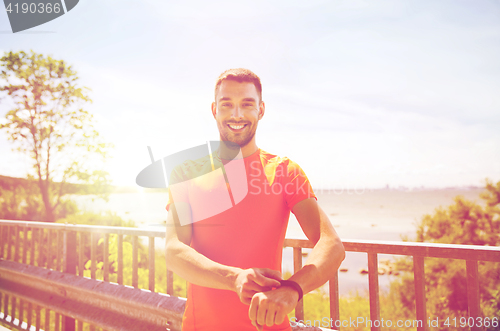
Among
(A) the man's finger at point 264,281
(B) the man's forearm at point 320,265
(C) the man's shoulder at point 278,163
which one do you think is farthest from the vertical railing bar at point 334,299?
(A) the man's finger at point 264,281

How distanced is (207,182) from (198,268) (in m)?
0.48

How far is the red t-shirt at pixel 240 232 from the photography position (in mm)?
1386

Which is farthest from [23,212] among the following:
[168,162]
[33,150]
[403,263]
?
[403,263]

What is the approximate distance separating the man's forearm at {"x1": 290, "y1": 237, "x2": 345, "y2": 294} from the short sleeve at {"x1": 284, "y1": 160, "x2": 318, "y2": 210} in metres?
0.23

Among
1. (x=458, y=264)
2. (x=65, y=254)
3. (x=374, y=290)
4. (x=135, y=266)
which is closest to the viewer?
(x=374, y=290)

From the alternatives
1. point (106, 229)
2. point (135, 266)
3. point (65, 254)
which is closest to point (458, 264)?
point (135, 266)

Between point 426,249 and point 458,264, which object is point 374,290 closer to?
point 426,249

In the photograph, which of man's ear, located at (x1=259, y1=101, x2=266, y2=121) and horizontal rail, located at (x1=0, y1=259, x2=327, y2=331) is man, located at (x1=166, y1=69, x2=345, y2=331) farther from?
horizontal rail, located at (x1=0, y1=259, x2=327, y2=331)

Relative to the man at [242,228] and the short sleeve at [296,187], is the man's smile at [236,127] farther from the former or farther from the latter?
the short sleeve at [296,187]

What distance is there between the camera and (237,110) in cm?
153

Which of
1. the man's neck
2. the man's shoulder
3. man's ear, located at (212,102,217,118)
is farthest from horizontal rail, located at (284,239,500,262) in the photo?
man's ear, located at (212,102,217,118)

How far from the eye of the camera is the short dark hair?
1.55 m

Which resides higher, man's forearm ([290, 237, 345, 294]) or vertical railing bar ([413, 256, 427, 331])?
man's forearm ([290, 237, 345, 294])

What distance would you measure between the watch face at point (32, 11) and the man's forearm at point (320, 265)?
380 cm
